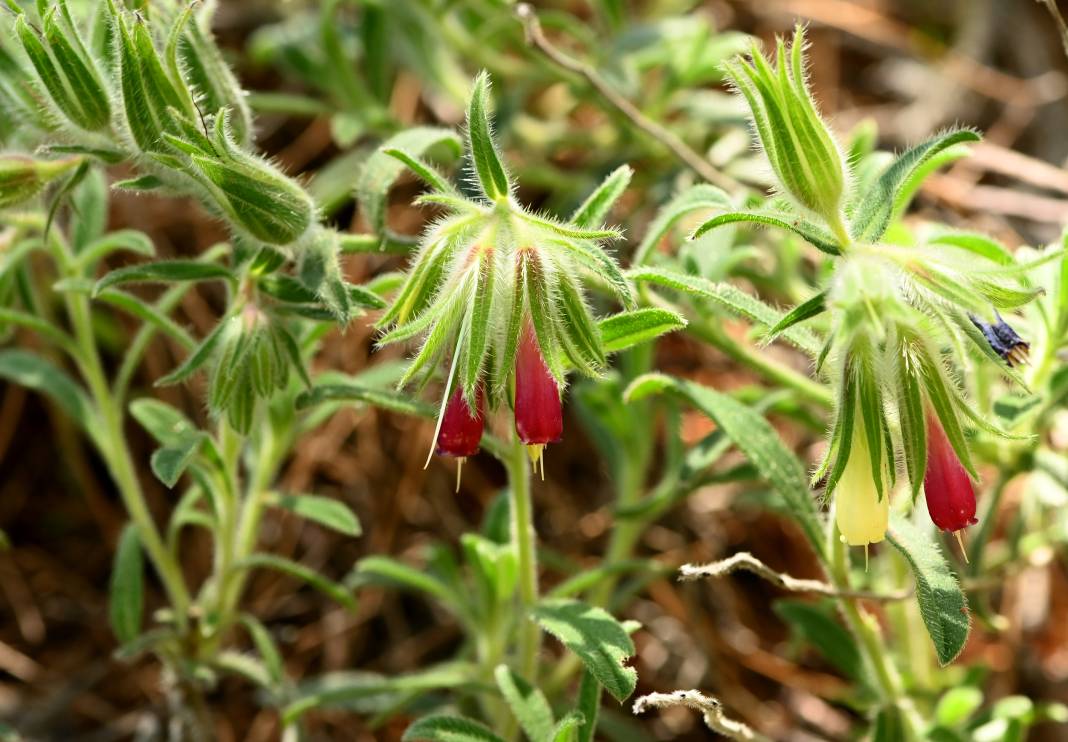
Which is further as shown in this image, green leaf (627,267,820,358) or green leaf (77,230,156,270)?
green leaf (77,230,156,270)

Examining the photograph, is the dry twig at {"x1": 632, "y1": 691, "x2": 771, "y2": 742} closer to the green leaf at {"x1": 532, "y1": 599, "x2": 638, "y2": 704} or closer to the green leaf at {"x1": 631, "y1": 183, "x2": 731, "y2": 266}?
the green leaf at {"x1": 532, "y1": 599, "x2": 638, "y2": 704}

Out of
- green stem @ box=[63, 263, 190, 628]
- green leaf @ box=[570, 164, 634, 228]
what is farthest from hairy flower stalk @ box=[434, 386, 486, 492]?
green stem @ box=[63, 263, 190, 628]

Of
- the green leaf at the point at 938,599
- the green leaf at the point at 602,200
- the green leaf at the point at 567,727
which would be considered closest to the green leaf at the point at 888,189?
the green leaf at the point at 602,200

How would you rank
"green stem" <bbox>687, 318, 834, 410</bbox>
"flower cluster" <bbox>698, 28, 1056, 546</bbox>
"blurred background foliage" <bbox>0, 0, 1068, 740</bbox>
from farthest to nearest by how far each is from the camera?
"blurred background foliage" <bbox>0, 0, 1068, 740</bbox>
"green stem" <bbox>687, 318, 834, 410</bbox>
"flower cluster" <bbox>698, 28, 1056, 546</bbox>

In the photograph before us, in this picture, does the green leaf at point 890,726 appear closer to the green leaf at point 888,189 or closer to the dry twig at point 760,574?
the dry twig at point 760,574

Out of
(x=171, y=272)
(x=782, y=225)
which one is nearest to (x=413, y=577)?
(x=171, y=272)

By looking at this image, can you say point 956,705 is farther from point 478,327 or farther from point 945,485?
point 478,327

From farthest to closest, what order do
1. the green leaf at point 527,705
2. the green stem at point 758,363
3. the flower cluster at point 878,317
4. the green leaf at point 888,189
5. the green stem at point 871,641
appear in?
1. the green stem at point 758,363
2. the green stem at point 871,641
3. the green leaf at point 527,705
4. the green leaf at point 888,189
5. the flower cluster at point 878,317
